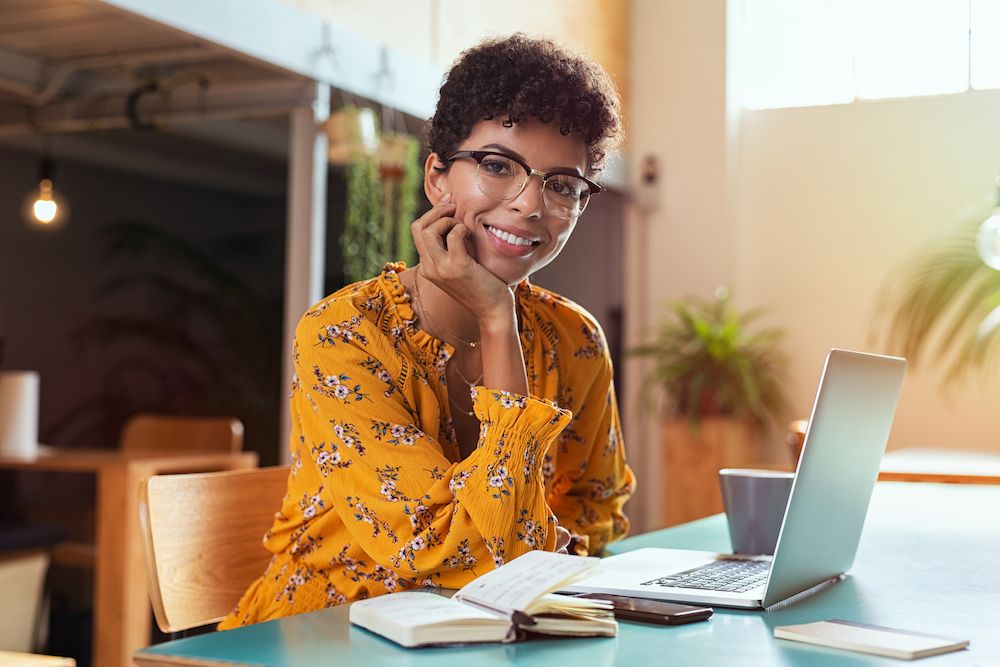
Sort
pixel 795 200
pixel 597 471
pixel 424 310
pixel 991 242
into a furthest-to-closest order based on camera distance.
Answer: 1. pixel 795 200
2. pixel 991 242
3. pixel 597 471
4. pixel 424 310

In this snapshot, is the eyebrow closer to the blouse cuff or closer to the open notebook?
the blouse cuff

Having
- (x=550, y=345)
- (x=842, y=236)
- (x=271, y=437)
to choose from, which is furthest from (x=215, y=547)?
(x=842, y=236)

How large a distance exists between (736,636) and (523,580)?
0.63 feet

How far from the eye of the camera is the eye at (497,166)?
149 centimetres

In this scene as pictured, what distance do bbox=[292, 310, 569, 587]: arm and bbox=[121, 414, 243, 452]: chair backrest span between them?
279 centimetres

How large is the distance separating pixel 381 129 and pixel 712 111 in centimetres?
283

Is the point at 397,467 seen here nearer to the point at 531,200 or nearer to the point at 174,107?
the point at 531,200

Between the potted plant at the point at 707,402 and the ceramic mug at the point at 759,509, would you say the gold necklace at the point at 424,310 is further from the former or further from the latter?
the potted plant at the point at 707,402

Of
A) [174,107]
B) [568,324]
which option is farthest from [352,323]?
[174,107]

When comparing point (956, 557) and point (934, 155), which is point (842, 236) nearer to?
point (934, 155)

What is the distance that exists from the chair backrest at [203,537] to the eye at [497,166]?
1.76 feet

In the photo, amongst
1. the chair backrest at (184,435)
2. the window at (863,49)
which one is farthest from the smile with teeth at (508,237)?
the window at (863,49)

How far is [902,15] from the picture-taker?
6531mm

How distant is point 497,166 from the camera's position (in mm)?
1492
